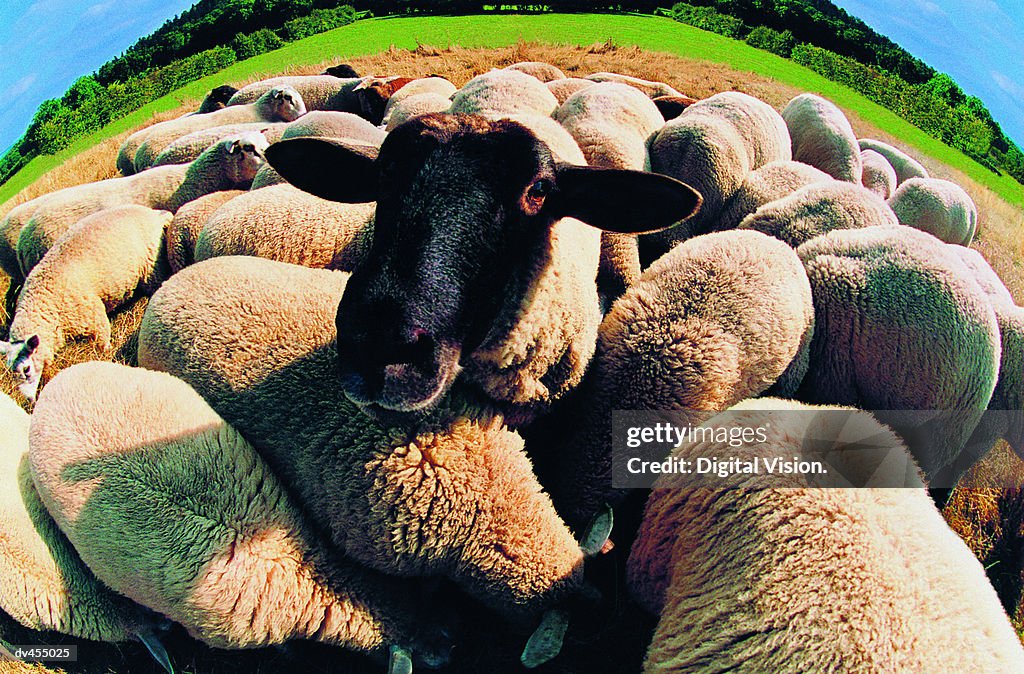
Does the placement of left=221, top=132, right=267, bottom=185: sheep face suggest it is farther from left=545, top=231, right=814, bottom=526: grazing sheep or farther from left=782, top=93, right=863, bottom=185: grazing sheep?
left=782, top=93, right=863, bottom=185: grazing sheep

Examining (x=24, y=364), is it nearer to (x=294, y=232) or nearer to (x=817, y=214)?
(x=294, y=232)

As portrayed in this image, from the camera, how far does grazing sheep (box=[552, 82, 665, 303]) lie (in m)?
3.61

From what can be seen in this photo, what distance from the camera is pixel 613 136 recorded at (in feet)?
13.8

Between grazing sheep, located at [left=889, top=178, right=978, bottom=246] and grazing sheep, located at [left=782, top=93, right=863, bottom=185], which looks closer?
grazing sheep, located at [left=889, top=178, right=978, bottom=246]

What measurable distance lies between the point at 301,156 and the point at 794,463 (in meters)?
2.52

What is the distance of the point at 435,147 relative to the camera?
6.93 feet

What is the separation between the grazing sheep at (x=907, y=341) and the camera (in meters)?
2.96

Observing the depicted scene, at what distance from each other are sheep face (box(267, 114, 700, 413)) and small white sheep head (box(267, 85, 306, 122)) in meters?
5.90

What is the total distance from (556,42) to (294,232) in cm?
1326

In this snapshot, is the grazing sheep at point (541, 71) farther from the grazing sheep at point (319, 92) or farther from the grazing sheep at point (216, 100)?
the grazing sheep at point (216, 100)

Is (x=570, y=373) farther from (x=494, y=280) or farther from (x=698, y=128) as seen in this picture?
(x=698, y=128)

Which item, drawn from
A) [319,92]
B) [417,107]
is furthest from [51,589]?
[319,92]

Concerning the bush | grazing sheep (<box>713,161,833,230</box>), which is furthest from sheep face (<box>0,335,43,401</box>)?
the bush

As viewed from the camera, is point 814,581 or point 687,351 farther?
point 687,351
